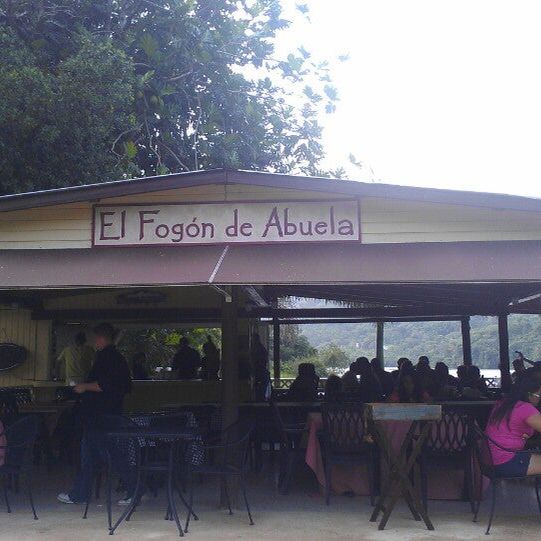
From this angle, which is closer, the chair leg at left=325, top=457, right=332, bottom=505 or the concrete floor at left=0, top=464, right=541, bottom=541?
the concrete floor at left=0, top=464, right=541, bottom=541

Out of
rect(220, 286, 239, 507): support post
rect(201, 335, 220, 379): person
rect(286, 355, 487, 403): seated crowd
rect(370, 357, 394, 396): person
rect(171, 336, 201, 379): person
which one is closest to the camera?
rect(220, 286, 239, 507): support post

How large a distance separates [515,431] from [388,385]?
5.96m

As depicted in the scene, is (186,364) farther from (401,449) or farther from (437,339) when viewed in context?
(437,339)

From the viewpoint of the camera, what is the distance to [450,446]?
674cm

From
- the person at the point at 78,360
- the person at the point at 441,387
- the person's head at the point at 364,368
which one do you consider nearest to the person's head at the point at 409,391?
the person at the point at 441,387

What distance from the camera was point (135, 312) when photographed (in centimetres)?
1244

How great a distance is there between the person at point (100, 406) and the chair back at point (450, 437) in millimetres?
2597

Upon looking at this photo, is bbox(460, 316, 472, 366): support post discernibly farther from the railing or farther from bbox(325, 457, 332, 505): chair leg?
bbox(325, 457, 332, 505): chair leg

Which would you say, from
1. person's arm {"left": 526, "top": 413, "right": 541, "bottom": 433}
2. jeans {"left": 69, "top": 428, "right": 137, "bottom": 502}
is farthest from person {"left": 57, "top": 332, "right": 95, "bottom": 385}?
person's arm {"left": 526, "top": 413, "right": 541, "bottom": 433}

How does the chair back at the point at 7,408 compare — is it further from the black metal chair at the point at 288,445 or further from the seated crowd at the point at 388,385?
the seated crowd at the point at 388,385

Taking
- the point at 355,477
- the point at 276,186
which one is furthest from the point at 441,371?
the point at 276,186

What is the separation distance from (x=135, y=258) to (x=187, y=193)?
842 millimetres

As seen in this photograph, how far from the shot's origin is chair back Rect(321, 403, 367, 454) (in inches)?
275

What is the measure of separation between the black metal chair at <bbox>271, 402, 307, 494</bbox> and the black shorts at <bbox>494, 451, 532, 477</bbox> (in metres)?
2.40
